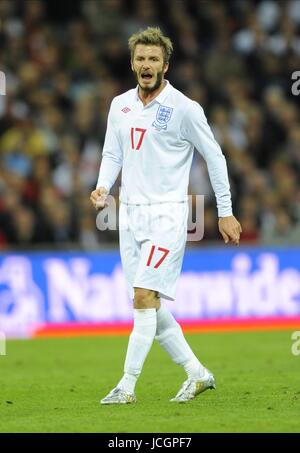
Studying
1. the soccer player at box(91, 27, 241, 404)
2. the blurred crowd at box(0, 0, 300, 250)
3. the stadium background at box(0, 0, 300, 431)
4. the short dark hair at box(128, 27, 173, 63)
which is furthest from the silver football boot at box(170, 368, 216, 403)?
the blurred crowd at box(0, 0, 300, 250)

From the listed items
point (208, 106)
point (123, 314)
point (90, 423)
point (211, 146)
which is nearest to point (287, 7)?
point (208, 106)

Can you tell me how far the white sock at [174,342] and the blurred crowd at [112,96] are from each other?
8.22 meters

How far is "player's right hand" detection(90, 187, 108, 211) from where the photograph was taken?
843 cm

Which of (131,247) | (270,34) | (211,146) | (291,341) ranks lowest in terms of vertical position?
(291,341)

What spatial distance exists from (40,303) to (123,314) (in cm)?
118

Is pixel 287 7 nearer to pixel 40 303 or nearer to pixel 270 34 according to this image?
pixel 270 34

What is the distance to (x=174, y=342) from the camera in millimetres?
8742

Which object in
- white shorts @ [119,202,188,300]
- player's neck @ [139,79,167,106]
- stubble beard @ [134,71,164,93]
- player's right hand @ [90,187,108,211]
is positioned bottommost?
white shorts @ [119,202,188,300]

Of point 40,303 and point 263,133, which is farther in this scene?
point 263,133

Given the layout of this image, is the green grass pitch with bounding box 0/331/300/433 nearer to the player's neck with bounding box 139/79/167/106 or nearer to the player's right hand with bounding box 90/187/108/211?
the player's right hand with bounding box 90/187/108/211

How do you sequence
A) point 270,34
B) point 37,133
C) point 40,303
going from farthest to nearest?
point 270,34 < point 37,133 < point 40,303

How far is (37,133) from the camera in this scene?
1853cm

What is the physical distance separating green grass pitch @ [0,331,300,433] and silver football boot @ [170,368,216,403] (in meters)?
0.09
